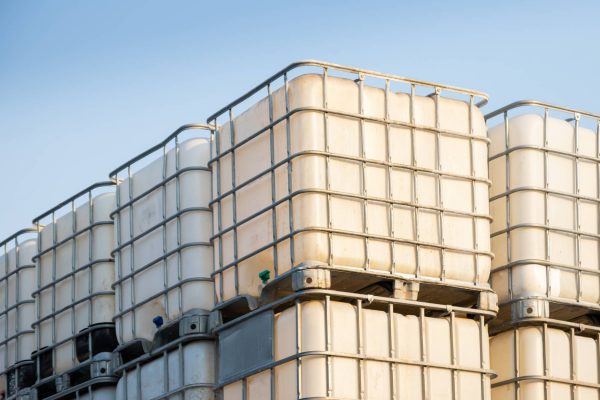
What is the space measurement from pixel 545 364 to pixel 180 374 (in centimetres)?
611

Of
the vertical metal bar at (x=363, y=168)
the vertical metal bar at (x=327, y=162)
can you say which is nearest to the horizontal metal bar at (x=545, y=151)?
the vertical metal bar at (x=363, y=168)

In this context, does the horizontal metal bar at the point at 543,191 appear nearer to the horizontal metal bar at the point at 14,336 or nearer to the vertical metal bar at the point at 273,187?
the vertical metal bar at the point at 273,187

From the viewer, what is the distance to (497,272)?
29.0m

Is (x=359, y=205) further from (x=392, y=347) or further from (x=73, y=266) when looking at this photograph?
(x=73, y=266)

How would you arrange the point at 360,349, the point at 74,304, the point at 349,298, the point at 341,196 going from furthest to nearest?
the point at 74,304 < the point at 341,196 < the point at 349,298 < the point at 360,349

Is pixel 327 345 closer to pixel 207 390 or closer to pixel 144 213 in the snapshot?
pixel 207 390

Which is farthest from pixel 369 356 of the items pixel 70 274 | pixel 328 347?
pixel 70 274

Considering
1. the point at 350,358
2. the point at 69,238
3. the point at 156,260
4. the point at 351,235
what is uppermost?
the point at 69,238

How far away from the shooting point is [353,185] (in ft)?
88.8

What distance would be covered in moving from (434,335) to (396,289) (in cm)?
99

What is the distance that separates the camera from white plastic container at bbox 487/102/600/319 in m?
28.8

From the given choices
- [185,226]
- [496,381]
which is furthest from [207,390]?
[496,381]

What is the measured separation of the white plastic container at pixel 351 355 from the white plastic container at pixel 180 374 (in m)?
0.84

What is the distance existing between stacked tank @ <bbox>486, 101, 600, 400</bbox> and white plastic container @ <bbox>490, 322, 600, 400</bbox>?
2cm
